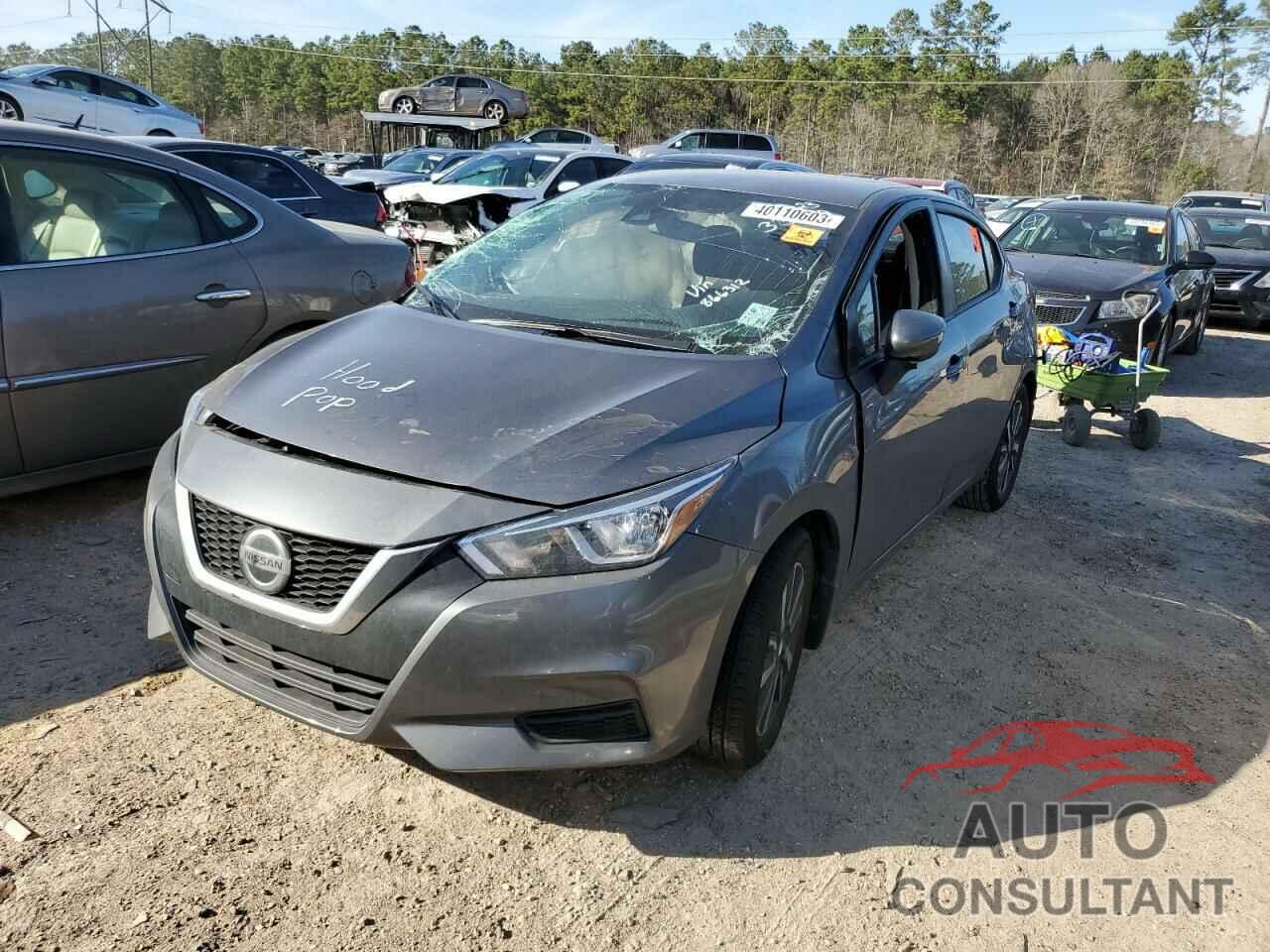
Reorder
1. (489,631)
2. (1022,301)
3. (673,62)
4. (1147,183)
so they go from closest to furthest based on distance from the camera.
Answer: (489,631) → (1022,301) → (1147,183) → (673,62)

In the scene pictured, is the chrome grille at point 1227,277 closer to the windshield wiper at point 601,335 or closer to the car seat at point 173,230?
the windshield wiper at point 601,335

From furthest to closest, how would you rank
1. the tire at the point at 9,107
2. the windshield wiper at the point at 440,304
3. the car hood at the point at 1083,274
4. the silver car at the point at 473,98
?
the silver car at the point at 473,98, the tire at the point at 9,107, the car hood at the point at 1083,274, the windshield wiper at the point at 440,304

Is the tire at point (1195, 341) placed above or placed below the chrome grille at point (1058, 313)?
below

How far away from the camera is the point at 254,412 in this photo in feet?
8.66

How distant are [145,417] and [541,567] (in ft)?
9.21

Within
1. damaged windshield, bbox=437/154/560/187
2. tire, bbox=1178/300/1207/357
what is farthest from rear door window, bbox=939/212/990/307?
damaged windshield, bbox=437/154/560/187

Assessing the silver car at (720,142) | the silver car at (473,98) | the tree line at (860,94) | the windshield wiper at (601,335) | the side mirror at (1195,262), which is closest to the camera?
the windshield wiper at (601,335)

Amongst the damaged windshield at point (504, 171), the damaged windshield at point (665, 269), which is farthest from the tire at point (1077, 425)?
the damaged windshield at point (504, 171)

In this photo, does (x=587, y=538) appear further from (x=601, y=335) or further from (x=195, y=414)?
(x=195, y=414)

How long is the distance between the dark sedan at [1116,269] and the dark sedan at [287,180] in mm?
6125

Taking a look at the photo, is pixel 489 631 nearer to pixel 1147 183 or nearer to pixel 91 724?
pixel 91 724

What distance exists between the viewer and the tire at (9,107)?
15.6m

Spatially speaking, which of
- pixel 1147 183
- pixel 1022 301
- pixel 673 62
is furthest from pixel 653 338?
pixel 673 62

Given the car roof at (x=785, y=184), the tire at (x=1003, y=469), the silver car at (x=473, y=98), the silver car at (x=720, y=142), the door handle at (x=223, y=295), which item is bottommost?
the tire at (x=1003, y=469)
